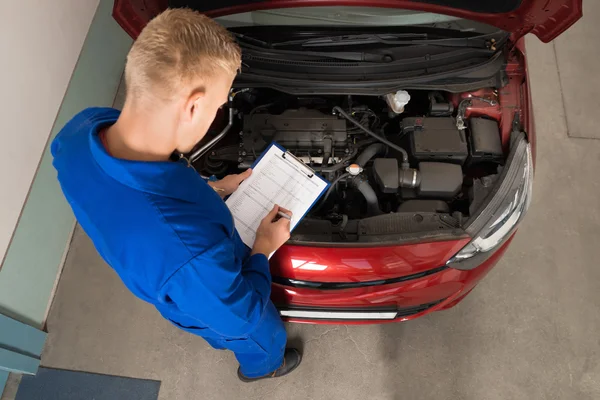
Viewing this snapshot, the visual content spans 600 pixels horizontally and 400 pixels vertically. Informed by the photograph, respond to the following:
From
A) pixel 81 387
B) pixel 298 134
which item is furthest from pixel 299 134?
pixel 81 387

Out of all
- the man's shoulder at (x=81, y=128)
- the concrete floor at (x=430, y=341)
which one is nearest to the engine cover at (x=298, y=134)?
the man's shoulder at (x=81, y=128)

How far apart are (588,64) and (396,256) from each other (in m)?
2.50

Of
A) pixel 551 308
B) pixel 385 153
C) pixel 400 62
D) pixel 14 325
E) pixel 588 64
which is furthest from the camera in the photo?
pixel 588 64

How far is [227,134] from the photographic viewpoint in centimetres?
202

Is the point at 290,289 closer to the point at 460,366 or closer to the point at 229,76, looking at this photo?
the point at 229,76

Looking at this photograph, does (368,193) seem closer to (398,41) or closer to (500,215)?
(500,215)

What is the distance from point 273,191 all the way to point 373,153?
50cm

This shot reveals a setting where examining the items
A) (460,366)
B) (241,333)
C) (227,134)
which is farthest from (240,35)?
(460,366)

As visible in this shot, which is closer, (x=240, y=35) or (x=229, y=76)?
(x=229, y=76)

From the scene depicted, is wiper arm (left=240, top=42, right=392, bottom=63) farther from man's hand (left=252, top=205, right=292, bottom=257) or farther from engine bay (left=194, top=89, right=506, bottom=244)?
man's hand (left=252, top=205, right=292, bottom=257)

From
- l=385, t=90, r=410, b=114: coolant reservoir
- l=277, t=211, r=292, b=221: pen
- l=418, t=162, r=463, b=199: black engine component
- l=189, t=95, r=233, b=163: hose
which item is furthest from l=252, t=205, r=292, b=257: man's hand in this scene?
l=385, t=90, r=410, b=114: coolant reservoir

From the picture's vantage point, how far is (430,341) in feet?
7.22

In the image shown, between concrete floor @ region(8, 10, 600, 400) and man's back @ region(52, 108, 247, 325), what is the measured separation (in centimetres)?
128

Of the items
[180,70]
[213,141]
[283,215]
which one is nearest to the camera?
[180,70]
